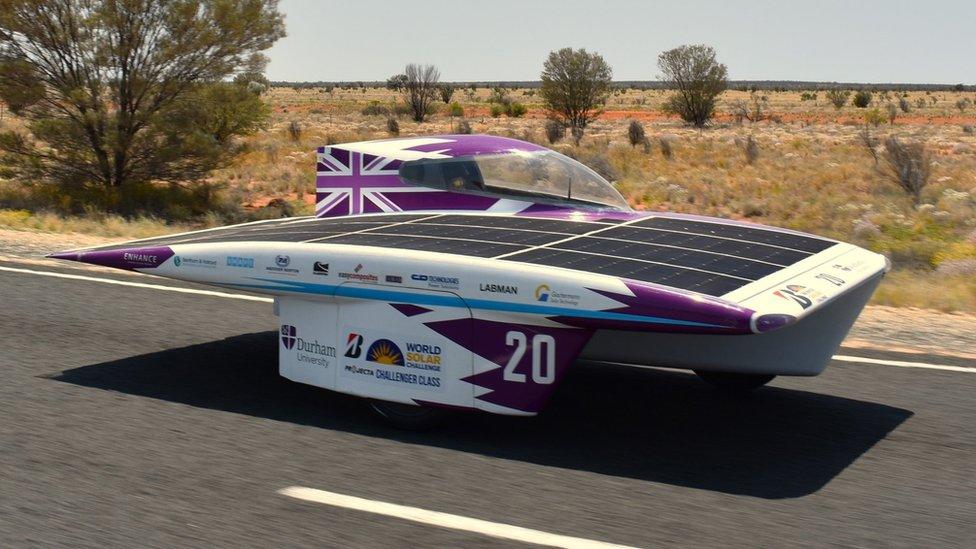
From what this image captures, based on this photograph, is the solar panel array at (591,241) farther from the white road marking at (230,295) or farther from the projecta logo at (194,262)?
the white road marking at (230,295)

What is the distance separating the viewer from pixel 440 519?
4.73 meters

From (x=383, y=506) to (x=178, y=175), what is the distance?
21390 millimetres

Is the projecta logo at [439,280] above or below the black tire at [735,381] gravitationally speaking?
above

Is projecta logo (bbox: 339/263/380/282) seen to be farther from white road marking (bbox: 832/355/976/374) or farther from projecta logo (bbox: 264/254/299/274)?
white road marking (bbox: 832/355/976/374)

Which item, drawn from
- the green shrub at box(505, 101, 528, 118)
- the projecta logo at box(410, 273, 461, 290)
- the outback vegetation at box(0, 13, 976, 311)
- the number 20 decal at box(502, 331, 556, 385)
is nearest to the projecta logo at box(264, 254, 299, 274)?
the projecta logo at box(410, 273, 461, 290)

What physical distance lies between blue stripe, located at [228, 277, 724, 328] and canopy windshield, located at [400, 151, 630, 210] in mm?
1769

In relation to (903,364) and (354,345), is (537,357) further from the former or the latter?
(903,364)

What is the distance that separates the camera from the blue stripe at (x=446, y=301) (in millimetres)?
5219

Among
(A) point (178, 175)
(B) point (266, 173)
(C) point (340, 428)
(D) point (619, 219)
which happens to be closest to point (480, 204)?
(D) point (619, 219)

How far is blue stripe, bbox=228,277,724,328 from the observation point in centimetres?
522

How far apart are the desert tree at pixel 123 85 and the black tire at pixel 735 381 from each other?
19.4 meters

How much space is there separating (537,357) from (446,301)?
60 centimetres

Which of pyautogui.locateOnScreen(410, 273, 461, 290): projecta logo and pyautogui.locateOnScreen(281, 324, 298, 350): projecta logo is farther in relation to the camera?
pyautogui.locateOnScreen(281, 324, 298, 350): projecta logo

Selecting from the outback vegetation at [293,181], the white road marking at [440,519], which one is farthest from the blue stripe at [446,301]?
the outback vegetation at [293,181]
